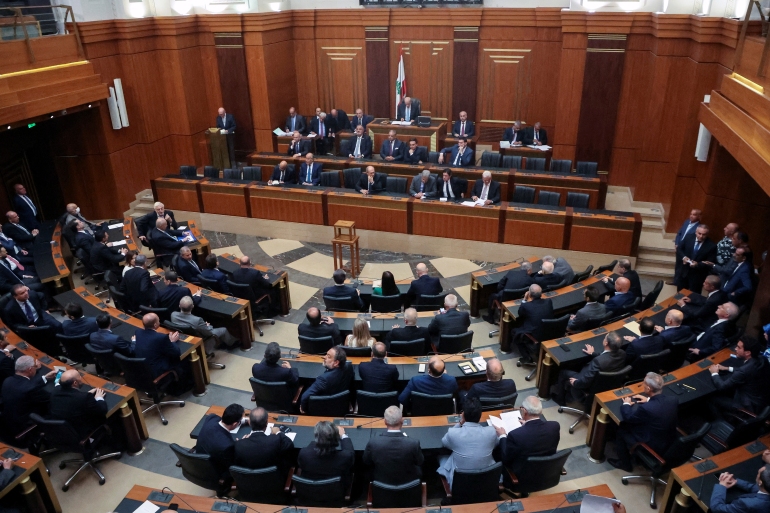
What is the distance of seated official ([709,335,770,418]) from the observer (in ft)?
18.7

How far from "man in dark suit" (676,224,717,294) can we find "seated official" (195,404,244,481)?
6.96 metres

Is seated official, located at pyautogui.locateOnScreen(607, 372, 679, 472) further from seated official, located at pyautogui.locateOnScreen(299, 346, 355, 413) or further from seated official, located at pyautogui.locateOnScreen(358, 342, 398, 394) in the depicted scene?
seated official, located at pyautogui.locateOnScreen(299, 346, 355, 413)

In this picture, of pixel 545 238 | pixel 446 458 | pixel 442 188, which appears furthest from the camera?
pixel 442 188

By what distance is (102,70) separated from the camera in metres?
12.2

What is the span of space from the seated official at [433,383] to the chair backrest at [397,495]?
4.09 ft

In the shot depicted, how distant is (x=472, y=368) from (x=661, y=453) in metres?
2.02

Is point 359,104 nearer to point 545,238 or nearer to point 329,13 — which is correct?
point 329,13

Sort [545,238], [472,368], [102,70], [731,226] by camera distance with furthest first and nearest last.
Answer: [102,70]
[545,238]
[731,226]
[472,368]

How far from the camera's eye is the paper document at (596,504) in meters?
4.23

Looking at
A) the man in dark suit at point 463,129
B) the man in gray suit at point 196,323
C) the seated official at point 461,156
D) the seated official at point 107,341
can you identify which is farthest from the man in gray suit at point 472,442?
the man in dark suit at point 463,129

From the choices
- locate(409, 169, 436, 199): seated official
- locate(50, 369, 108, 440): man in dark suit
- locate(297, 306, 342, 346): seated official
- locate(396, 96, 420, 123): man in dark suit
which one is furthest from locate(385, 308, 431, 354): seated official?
locate(396, 96, 420, 123): man in dark suit

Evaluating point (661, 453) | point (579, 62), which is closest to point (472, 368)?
point (661, 453)

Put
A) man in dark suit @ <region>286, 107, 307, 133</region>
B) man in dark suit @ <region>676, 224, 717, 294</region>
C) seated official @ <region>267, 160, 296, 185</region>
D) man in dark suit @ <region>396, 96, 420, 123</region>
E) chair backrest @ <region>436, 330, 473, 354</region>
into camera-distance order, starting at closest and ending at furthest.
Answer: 1. chair backrest @ <region>436, 330, 473, 354</region>
2. man in dark suit @ <region>676, 224, 717, 294</region>
3. seated official @ <region>267, 160, 296, 185</region>
4. man in dark suit @ <region>396, 96, 420, 123</region>
5. man in dark suit @ <region>286, 107, 307, 133</region>

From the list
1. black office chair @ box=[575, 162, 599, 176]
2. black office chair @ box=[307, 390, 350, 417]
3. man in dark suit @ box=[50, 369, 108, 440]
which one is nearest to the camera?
man in dark suit @ box=[50, 369, 108, 440]
